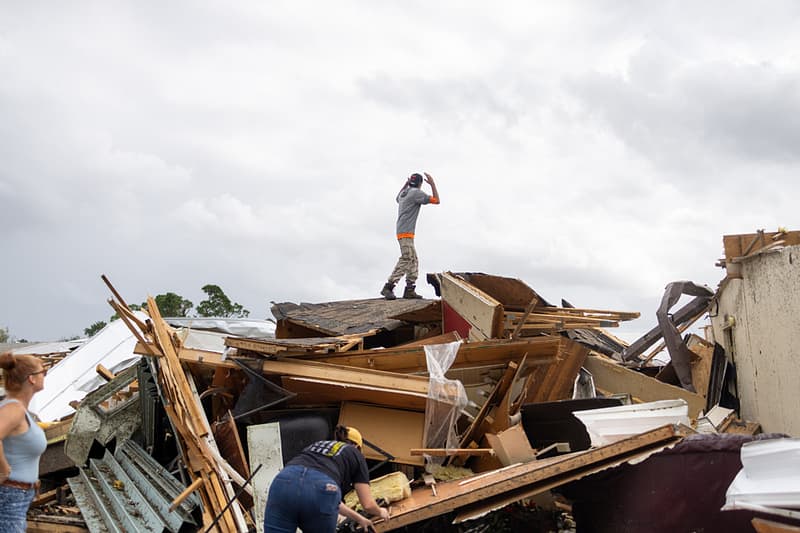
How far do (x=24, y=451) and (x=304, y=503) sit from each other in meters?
1.41

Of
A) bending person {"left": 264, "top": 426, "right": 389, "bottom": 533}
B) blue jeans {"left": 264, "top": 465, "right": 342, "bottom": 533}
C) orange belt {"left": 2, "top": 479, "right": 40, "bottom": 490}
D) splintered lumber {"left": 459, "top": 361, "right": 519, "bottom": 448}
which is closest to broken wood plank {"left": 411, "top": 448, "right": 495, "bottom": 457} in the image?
splintered lumber {"left": 459, "top": 361, "right": 519, "bottom": 448}

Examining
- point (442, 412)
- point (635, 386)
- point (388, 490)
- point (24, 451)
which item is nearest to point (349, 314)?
point (442, 412)

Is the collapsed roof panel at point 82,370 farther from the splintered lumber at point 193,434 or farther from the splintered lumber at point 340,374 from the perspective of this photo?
the splintered lumber at point 340,374

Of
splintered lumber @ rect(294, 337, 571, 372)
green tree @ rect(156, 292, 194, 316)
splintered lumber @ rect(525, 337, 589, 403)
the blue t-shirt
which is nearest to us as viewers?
the blue t-shirt

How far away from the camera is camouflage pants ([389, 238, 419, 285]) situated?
9.96 metres

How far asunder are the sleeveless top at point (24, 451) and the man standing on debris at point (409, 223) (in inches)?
277

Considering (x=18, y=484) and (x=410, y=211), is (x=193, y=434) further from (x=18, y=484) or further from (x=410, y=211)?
(x=410, y=211)

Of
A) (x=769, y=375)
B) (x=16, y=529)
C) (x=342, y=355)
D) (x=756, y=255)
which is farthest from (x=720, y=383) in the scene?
(x=16, y=529)

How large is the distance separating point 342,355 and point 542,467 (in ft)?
8.11

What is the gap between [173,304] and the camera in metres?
21.2

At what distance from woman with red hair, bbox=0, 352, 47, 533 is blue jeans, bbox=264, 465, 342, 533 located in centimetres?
122

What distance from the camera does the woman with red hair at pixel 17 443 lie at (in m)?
3.12

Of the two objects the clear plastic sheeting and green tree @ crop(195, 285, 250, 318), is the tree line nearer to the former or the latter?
green tree @ crop(195, 285, 250, 318)

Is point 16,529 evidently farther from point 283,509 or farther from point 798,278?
point 798,278
